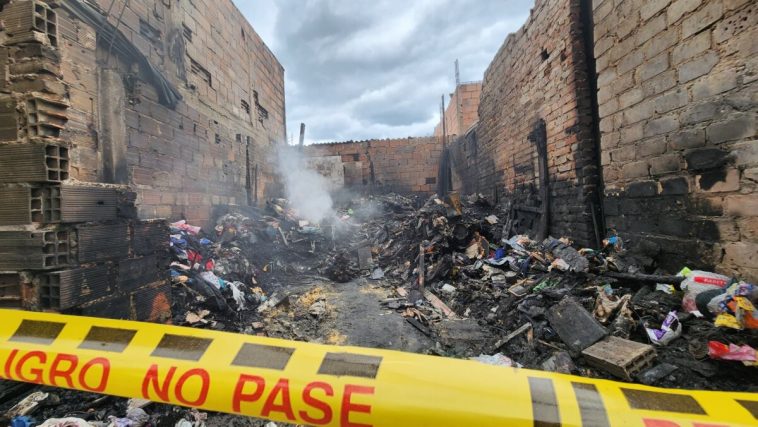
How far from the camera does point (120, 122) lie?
4.96 meters

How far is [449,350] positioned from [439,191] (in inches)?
476

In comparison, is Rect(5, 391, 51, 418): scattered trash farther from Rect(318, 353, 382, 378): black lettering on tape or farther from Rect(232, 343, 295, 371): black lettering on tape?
Rect(318, 353, 382, 378): black lettering on tape

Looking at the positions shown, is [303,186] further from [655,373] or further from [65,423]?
[655,373]

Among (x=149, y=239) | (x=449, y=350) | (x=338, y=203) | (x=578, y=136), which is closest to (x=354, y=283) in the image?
(x=449, y=350)

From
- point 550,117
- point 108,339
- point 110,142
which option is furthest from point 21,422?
point 550,117

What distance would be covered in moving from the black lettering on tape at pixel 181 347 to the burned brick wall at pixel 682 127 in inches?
170

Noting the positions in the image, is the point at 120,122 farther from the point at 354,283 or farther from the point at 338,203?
the point at 338,203

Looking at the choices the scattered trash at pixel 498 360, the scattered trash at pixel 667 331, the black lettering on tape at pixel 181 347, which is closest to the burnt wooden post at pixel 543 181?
the scattered trash at pixel 667 331

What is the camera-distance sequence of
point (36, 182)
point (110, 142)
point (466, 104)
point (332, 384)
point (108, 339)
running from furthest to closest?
1. point (466, 104)
2. point (110, 142)
3. point (36, 182)
4. point (108, 339)
5. point (332, 384)

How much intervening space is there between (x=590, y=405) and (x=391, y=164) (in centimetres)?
1479

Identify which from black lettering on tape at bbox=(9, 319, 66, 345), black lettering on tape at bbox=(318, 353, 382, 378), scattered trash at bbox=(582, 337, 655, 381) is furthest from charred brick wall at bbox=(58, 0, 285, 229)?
scattered trash at bbox=(582, 337, 655, 381)

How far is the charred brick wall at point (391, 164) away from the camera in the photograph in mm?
15430

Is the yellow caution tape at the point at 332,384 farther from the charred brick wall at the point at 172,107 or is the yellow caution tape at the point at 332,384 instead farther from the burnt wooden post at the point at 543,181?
the burnt wooden post at the point at 543,181

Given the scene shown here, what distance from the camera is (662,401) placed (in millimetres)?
1124
